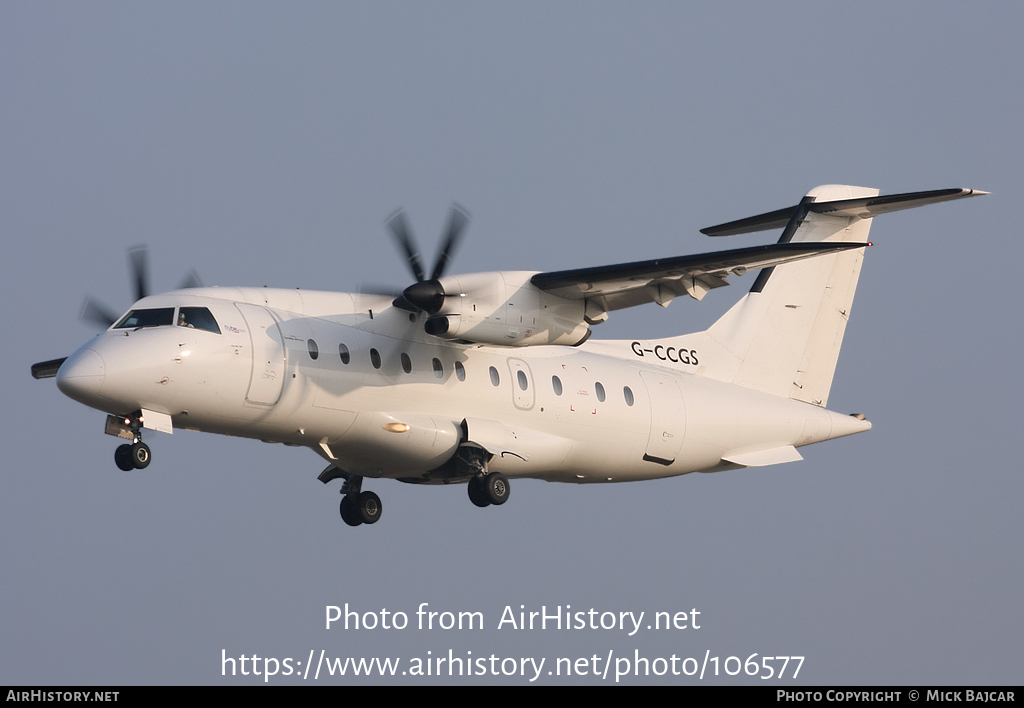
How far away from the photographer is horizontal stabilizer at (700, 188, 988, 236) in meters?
19.6

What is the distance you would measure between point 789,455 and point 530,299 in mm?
6233

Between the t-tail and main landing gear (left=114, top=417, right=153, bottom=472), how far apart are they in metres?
9.70

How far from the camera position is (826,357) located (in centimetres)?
2289

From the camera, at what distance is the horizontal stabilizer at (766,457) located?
821 inches

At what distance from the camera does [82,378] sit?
14734 mm

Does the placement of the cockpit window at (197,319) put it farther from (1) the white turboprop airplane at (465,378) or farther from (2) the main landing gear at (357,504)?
(2) the main landing gear at (357,504)

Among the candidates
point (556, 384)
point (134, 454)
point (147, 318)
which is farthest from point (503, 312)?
point (134, 454)

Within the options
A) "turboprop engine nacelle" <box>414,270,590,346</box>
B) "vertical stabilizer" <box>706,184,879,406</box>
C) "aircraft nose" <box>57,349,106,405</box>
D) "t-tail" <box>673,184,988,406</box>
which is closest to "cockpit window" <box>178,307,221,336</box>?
"aircraft nose" <box>57,349,106,405</box>

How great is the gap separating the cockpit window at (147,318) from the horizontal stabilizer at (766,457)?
938 centimetres

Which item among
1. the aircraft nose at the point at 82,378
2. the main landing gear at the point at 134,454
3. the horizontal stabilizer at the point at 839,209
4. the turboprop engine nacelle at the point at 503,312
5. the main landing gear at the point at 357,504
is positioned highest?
the horizontal stabilizer at the point at 839,209

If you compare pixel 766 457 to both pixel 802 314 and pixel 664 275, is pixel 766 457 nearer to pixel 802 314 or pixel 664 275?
pixel 802 314

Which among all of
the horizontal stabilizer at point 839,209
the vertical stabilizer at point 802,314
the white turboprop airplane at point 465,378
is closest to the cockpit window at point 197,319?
the white turboprop airplane at point 465,378

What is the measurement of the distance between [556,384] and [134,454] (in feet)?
20.7

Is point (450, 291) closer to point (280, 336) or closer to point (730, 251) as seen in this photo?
point (280, 336)
